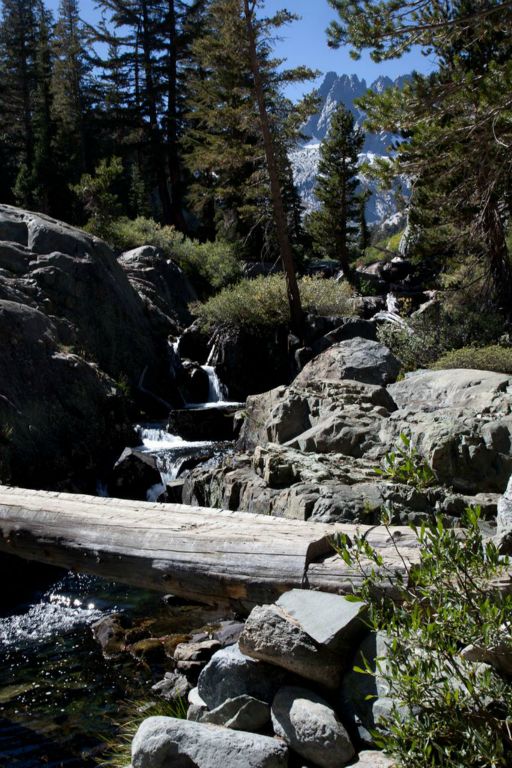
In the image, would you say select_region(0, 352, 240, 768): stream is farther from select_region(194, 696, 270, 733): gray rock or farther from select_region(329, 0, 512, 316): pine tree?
select_region(329, 0, 512, 316): pine tree

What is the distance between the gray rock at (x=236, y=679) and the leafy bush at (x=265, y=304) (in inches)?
659

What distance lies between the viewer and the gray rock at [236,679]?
3.44 m

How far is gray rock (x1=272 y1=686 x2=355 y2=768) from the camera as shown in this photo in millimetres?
2941

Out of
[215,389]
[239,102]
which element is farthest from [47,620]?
[239,102]

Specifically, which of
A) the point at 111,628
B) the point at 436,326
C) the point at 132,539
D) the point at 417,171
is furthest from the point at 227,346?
the point at 132,539

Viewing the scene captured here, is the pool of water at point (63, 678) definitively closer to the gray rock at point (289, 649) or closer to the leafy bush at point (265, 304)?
the gray rock at point (289, 649)

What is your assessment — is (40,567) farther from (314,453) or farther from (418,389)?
(418,389)

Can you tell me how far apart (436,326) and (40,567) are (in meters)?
11.0

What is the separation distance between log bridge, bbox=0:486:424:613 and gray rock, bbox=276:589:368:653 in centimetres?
16

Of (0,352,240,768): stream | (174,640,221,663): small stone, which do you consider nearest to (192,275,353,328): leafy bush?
(0,352,240,768): stream

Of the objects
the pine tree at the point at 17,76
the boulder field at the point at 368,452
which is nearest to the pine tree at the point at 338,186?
the pine tree at the point at 17,76

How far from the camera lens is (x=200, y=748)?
3.04m

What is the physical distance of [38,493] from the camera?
18.9 feet

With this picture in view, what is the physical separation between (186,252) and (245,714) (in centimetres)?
2469
